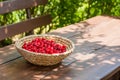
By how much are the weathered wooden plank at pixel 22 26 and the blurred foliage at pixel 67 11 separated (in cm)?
61

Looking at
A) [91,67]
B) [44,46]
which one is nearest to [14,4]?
[44,46]

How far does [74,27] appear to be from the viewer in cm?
322

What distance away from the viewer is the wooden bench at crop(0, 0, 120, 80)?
2.13m

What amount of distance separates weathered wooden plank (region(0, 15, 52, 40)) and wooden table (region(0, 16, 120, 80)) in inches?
18.9

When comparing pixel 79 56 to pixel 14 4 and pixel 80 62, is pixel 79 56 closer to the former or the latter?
pixel 80 62

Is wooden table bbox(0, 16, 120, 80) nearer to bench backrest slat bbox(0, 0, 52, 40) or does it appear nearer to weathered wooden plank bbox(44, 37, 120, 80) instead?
weathered wooden plank bbox(44, 37, 120, 80)

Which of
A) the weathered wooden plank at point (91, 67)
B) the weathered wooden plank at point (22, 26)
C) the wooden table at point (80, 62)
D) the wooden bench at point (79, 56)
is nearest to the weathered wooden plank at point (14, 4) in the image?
the wooden bench at point (79, 56)

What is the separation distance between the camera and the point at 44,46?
Result: 227 cm

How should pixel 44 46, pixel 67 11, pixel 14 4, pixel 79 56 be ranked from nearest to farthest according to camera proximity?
pixel 44 46
pixel 79 56
pixel 14 4
pixel 67 11

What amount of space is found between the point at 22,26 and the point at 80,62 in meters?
1.18

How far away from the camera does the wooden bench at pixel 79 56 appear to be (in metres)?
2.13

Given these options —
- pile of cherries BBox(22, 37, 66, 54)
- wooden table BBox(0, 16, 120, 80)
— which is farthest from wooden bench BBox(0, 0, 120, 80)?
pile of cherries BBox(22, 37, 66, 54)

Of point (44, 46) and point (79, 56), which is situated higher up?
point (44, 46)

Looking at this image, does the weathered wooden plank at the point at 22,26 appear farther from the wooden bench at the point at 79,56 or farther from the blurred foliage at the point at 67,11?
the blurred foliage at the point at 67,11
